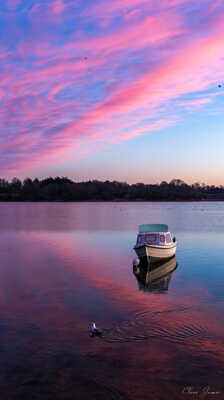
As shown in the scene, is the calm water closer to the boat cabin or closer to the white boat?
the white boat

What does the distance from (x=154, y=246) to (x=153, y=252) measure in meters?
0.54

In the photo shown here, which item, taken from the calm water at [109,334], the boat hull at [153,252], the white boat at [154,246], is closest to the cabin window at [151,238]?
the white boat at [154,246]

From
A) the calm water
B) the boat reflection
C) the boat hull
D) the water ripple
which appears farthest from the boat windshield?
the water ripple

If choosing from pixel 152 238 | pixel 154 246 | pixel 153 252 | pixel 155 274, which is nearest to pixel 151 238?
pixel 152 238

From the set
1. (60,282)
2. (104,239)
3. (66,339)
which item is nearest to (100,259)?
(60,282)

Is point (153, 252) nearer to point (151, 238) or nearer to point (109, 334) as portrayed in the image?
point (151, 238)

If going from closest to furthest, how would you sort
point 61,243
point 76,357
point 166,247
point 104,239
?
point 76,357 → point 166,247 → point 61,243 → point 104,239

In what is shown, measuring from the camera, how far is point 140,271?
31.8 m

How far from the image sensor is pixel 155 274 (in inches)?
1225

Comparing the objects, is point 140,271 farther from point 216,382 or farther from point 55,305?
point 216,382

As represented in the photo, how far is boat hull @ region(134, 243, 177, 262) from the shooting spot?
1306 inches

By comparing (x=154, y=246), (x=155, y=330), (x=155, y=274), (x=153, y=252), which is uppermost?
(x=154, y=246)

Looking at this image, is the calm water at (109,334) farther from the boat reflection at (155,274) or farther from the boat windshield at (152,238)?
the boat windshield at (152,238)

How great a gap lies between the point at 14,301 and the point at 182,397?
Answer: 13.0 m
